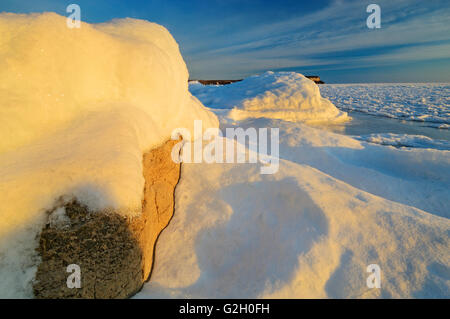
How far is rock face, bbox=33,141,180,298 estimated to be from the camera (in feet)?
3.77

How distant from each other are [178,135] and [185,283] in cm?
157

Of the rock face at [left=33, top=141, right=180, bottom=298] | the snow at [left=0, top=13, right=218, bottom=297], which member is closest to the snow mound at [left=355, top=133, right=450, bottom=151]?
the snow at [left=0, top=13, right=218, bottom=297]

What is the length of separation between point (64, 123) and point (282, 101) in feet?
25.1

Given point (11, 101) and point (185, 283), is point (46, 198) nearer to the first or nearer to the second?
point (11, 101)

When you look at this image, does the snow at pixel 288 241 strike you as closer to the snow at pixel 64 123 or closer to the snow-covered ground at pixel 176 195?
the snow-covered ground at pixel 176 195

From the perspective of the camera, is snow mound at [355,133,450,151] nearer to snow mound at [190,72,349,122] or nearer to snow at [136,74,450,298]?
snow mound at [190,72,349,122]

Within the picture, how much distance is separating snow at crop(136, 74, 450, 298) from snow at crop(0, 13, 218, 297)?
0.56 m

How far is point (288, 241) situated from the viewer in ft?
5.29

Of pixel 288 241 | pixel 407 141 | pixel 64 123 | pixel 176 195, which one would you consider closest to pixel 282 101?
pixel 407 141

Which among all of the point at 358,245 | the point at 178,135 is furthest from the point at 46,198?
the point at 358,245

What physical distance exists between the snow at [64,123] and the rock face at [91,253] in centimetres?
5

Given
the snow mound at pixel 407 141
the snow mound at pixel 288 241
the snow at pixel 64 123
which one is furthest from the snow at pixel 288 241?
the snow mound at pixel 407 141

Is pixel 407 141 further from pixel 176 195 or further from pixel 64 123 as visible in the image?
pixel 64 123
